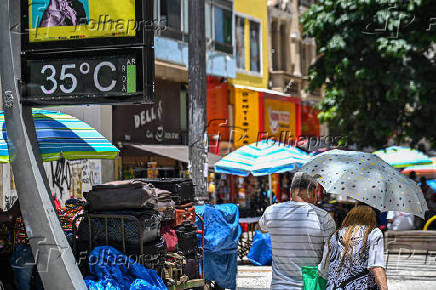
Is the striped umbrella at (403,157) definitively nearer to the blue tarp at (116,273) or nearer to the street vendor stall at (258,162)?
the street vendor stall at (258,162)

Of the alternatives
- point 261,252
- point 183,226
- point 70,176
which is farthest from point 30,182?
point 70,176

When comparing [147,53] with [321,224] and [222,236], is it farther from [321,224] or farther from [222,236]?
[222,236]

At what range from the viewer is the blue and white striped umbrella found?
18.4 metres

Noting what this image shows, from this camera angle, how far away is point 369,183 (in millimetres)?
7516

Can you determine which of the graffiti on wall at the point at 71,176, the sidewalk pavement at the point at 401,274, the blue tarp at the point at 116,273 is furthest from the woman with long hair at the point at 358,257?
the graffiti on wall at the point at 71,176

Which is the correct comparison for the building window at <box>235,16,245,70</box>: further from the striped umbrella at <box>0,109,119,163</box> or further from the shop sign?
the striped umbrella at <box>0,109,119,163</box>

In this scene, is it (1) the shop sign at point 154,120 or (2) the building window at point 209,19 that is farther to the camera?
(2) the building window at point 209,19

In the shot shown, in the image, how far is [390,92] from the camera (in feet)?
74.8

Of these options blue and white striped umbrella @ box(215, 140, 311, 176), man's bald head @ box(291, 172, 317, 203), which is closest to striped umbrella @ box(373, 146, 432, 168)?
blue and white striped umbrella @ box(215, 140, 311, 176)

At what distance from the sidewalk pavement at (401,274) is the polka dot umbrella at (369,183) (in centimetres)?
545

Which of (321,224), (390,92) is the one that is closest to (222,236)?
(321,224)

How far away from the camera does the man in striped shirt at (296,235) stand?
6.93 meters

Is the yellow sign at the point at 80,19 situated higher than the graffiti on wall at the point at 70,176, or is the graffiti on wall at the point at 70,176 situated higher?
the yellow sign at the point at 80,19

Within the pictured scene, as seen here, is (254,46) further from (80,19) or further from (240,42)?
(80,19)
